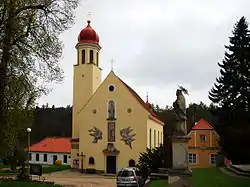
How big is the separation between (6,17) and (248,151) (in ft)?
85.9

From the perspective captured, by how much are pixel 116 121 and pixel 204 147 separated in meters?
10.6

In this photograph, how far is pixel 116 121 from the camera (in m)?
44.9

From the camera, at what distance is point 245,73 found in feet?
122

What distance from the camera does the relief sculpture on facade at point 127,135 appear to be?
43.9 meters

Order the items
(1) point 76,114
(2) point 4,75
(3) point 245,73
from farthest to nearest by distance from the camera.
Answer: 1. (1) point 76,114
2. (3) point 245,73
3. (2) point 4,75

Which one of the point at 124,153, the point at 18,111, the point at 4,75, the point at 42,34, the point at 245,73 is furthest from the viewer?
the point at 124,153

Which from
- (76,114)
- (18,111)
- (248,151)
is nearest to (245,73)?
(248,151)

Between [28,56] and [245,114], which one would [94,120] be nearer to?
[245,114]

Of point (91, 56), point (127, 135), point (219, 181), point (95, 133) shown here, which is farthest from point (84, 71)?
point (219, 181)

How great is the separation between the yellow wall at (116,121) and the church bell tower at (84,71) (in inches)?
111

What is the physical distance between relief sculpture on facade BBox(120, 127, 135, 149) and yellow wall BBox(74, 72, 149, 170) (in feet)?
1.14

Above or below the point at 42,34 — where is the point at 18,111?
below

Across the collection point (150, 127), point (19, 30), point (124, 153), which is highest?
point (19, 30)

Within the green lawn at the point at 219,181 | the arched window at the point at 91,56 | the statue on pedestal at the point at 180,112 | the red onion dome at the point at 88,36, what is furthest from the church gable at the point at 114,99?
the statue on pedestal at the point at 180,112
